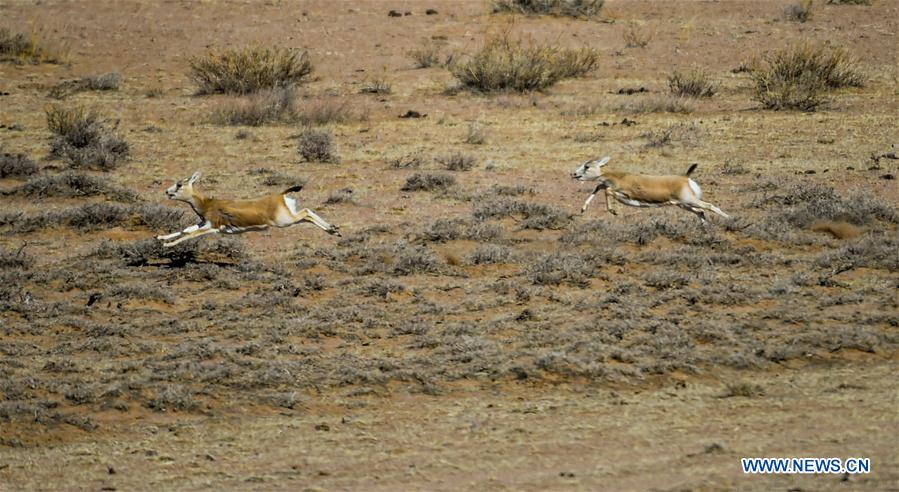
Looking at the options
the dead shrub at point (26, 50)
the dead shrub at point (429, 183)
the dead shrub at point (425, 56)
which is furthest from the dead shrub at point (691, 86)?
the dead shrub at point (26, 50)

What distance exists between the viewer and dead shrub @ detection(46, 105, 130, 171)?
16.7 meters

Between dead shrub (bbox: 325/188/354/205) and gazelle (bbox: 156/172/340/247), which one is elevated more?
gazelle (bbox: 156/172/340/247)

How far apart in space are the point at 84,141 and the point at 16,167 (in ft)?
5.03

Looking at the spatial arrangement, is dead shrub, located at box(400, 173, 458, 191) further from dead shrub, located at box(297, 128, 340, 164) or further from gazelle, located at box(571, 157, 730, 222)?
gazelle, located at box(571, 157, 730, 222)

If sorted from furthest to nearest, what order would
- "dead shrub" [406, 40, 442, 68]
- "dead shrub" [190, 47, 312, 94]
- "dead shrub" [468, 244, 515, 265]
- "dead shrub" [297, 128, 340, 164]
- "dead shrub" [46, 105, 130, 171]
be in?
"dead shrub" [406, 40, 442, 68]
"dead shrub" [190, 47, 312, 94]
"dead shrub" [297, 128, 340, 164]
"dead shrub" [46, 105, 130, 171]
"dead shrub" [468, 244, 515, 265]

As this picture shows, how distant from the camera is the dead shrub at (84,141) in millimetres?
16688

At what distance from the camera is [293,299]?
10703mm

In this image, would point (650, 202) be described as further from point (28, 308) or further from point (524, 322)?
point (28, 308)

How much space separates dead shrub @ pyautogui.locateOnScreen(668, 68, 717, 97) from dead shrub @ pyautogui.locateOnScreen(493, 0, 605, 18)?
858 centimetres

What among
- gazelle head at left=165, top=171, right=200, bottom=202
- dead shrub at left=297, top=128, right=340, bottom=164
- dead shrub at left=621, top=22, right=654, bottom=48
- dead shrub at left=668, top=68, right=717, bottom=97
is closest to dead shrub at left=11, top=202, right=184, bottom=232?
gazelle head at left=165, top=171, right=200, bottom=202

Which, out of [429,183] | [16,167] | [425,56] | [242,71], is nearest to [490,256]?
[429,183]

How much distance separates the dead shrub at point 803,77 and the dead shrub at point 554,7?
814 cm

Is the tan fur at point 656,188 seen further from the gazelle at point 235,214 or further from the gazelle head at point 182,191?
the gazelle head at point 182,191

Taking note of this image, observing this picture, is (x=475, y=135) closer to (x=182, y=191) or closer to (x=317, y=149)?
(x=317, y=149)
